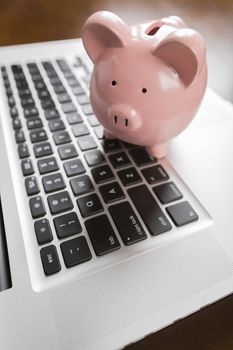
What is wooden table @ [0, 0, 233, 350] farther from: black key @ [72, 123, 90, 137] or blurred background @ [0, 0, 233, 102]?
black key @ [72, 123, 90, 137]

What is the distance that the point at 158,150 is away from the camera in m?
0.31

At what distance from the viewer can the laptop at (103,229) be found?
21 centimetres

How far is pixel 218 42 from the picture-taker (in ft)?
1.94

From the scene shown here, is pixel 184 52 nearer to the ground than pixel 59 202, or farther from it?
farther from it

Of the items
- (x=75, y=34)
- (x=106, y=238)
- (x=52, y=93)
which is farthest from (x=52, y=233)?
(x=75, y=34)

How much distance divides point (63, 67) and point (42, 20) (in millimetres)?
228

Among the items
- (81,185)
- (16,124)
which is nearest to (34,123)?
(16,124)

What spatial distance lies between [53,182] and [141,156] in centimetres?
9

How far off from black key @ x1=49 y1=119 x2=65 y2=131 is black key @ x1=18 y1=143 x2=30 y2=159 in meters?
0.04

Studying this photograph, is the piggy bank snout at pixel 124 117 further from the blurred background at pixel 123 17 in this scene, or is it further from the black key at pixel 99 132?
the blurred background at pixel 123 17

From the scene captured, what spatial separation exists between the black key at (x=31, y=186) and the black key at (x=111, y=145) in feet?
0.27

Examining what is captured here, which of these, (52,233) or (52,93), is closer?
(52,233)

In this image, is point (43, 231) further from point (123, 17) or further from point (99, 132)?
point (123, 17)

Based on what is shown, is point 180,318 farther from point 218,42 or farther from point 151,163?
point 218,42
